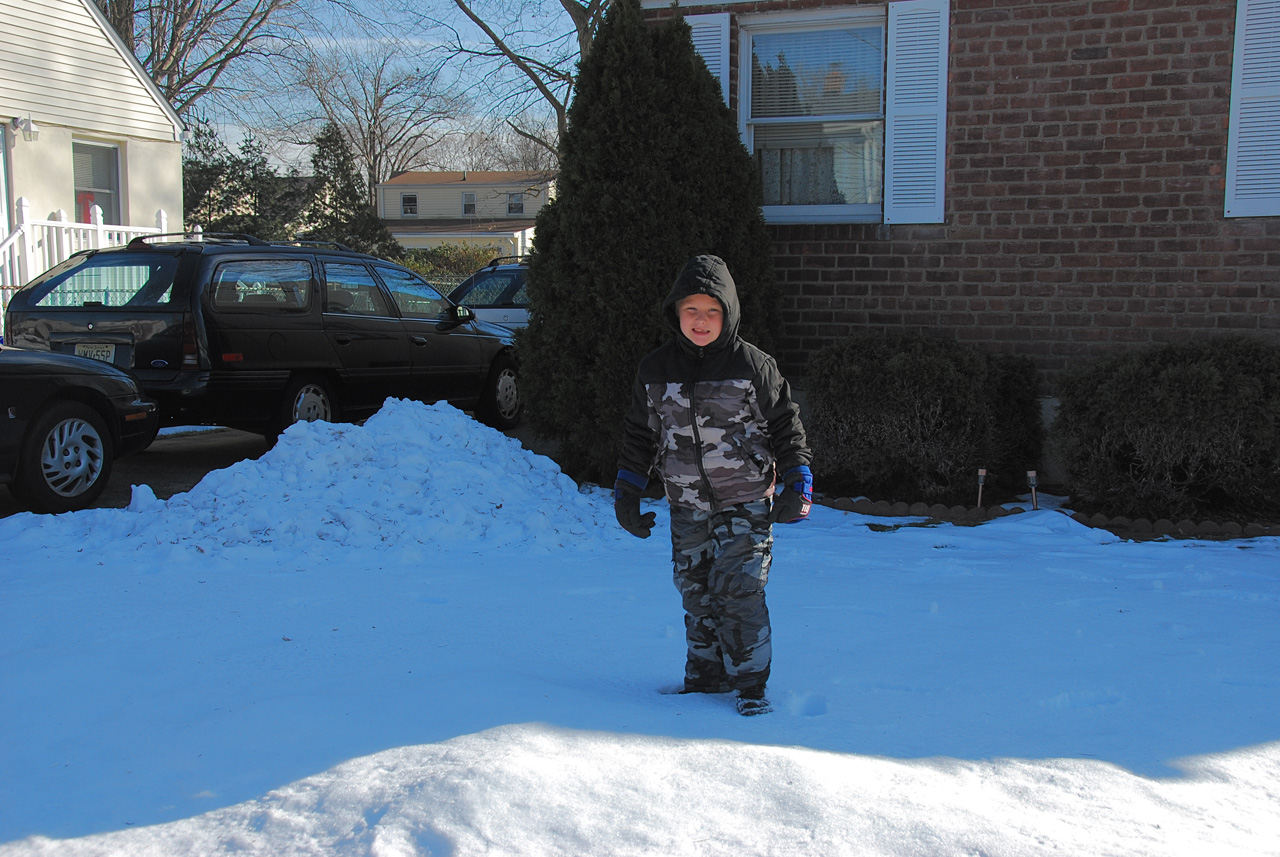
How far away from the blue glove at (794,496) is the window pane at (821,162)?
520 centimetres

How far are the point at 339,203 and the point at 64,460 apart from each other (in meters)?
23.3

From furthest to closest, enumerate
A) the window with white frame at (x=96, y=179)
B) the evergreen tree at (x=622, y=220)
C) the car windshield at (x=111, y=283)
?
the window with white frame at (x=96, y=179) < the car windshield at (x=111, y=283) < the evergreen tree at (x=622, y=220)

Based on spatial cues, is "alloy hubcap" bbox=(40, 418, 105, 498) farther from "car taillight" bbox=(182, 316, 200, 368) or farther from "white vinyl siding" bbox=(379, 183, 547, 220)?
"white vinyl siding" bbox=(379, 183, 547, 220)

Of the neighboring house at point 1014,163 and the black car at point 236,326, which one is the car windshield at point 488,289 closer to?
the black car at point 236,326

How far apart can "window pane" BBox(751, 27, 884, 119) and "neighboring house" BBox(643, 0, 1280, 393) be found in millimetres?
16

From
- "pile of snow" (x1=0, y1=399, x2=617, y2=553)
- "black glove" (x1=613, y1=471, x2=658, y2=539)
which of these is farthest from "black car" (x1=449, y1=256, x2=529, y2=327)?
"black glove" (x1=613, y1=471, x2=658, y2=539)

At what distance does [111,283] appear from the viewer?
8.17 m

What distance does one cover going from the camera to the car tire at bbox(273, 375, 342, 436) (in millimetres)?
8344

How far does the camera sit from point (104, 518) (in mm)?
5520

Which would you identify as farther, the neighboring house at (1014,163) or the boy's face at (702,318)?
the neighboring house at (1014,163)

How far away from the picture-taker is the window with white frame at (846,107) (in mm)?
7633

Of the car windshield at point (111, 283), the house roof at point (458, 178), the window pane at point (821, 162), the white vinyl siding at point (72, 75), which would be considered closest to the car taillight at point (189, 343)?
the car windshield at point (111, 283)

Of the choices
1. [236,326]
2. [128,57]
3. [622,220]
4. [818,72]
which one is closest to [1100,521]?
[622,220]

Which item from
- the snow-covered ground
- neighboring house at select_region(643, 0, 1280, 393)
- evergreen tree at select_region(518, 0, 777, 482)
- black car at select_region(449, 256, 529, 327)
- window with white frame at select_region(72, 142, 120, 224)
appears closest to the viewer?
the snow-covered ground
